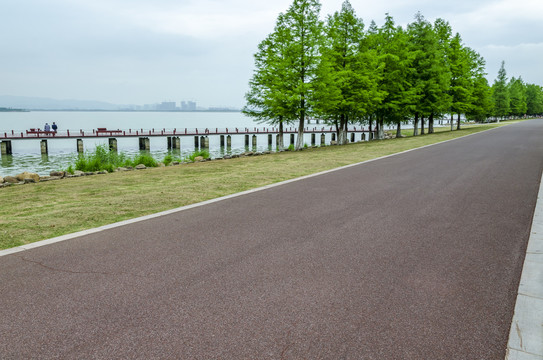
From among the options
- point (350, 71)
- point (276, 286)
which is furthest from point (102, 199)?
point (350, 71)

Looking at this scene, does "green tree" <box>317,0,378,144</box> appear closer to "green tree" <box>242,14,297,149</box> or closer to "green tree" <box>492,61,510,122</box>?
"green tree" <box>242,14,297,149</box>

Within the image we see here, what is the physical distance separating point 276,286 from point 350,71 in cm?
2932

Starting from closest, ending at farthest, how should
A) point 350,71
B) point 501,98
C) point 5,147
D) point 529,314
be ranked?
point 529,314
point 350,71
point 5,147
point 501,98

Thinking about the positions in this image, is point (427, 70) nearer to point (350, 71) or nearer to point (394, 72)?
point (394, 72)

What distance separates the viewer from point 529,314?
354cm

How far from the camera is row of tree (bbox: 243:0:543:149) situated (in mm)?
28562

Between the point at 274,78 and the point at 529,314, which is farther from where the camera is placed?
Answer: the point at 274,78

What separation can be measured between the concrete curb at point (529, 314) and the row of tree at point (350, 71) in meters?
22.8

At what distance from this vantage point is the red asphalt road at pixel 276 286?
304cm

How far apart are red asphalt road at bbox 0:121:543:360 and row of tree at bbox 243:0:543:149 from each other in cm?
2122

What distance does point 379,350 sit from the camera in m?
2.96

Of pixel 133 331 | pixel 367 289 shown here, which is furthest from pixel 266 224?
pixel 133 331

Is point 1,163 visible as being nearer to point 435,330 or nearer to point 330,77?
point 330,77

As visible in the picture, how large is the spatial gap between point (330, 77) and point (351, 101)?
4396 millimetres
